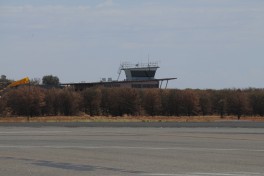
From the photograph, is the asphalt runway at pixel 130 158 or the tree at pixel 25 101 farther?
the tree at pixel 25 101

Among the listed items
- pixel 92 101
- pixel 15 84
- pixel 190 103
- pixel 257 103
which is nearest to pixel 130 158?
pixel 15 84

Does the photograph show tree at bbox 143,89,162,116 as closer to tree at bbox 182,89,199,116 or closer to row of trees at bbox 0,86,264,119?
row of trees at bbox 0,86,264,119

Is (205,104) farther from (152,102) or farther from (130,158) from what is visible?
(130,158)

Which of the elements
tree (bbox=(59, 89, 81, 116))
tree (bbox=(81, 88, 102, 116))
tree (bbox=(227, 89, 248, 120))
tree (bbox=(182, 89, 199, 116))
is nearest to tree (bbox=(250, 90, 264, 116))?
tree (bbox=(227, 89, 248, 120))

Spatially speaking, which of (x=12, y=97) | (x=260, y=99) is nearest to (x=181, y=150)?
(x=12, y=97)

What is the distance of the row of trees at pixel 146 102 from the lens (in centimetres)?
7394

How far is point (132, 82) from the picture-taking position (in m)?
102

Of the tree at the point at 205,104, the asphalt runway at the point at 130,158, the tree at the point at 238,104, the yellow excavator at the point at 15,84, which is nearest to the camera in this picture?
the asphalt runway at the point at 130,158

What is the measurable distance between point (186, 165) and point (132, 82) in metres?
87.8

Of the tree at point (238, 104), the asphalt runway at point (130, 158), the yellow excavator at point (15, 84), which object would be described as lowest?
the asphalt runway at point (130, 158)

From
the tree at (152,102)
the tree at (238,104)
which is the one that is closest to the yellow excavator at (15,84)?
the tree at (152,102)

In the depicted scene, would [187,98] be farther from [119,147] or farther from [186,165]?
[186,165]

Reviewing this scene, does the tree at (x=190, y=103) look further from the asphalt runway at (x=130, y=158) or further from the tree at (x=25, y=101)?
the asphalt runway at (x=130, y=158)

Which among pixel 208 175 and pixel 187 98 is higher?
pixel 187 98
